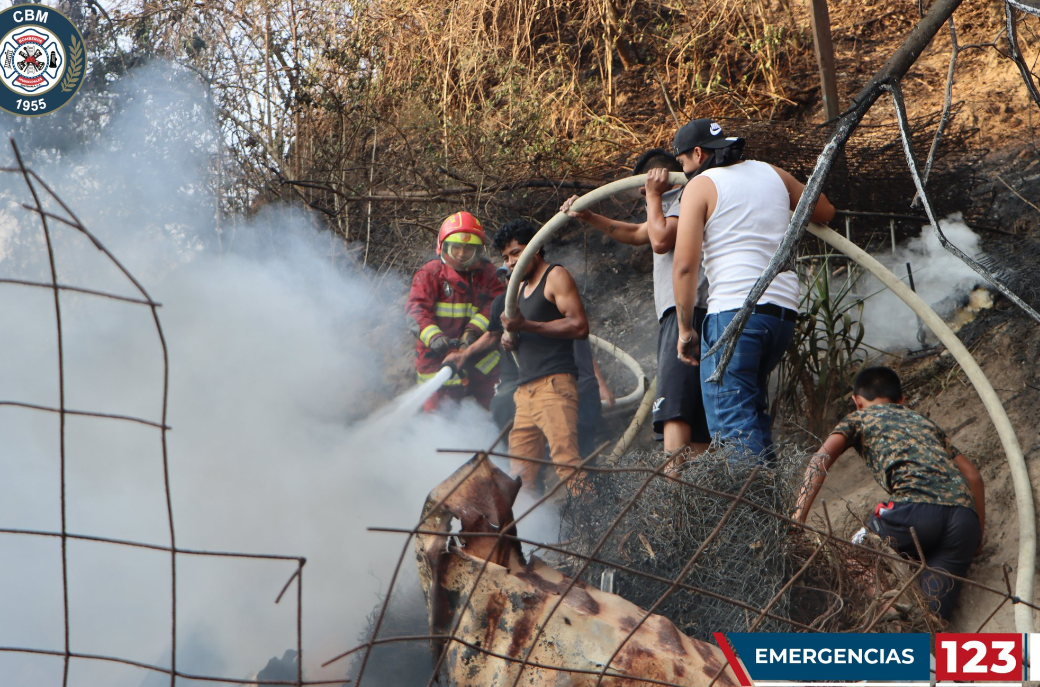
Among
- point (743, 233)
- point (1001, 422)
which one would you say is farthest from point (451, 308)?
point (1001, 422)

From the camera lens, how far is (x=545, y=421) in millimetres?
4750

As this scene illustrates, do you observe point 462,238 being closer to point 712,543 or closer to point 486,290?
point 486,290

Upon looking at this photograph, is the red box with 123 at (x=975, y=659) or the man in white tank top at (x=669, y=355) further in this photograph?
the man in white tank top at (x=669, y=355)

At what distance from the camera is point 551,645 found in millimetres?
2344

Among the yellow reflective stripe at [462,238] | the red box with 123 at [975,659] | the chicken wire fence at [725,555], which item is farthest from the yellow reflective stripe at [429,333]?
the red box with 123 at [975,659]

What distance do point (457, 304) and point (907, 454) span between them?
306cm

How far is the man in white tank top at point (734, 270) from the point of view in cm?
357

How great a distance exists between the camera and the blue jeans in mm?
3482

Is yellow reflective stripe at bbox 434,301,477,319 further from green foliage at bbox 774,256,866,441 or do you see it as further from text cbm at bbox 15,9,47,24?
text cbm at bbox 15,9,47,24

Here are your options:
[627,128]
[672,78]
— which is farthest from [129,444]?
[672,78]

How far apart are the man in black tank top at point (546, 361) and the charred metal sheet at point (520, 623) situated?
83.2 inches

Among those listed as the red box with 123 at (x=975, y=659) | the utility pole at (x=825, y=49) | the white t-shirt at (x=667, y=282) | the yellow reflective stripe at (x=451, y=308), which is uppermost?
the utility pole at (x=825, y=49)

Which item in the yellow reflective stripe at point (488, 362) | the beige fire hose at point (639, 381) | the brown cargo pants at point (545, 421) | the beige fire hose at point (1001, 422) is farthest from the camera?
the beige fire hose at point (639, 381)

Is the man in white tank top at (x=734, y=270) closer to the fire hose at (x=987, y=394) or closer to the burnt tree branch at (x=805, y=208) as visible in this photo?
the fire hose at (x=987, y=394)
